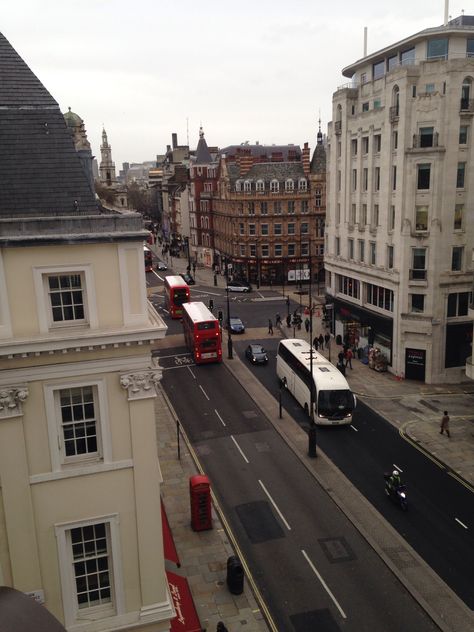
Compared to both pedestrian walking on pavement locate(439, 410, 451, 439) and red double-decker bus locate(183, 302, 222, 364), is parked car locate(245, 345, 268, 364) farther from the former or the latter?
pedestrian walking on pavement locate(439, 410, 451, 439)

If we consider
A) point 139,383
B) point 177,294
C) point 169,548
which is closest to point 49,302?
point 139,383

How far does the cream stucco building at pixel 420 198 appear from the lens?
3709cm

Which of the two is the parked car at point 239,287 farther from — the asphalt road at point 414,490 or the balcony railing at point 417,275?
the asphalt road at point 414,490

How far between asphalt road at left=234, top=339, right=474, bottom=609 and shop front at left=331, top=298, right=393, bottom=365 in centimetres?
792

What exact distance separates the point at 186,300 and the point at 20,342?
150 ft

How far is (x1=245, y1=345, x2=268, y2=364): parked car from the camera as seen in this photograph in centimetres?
4466

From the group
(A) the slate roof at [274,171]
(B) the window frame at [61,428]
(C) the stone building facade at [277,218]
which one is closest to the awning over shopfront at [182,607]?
(B) the window frame at [61,428]

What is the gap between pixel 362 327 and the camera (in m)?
45.7

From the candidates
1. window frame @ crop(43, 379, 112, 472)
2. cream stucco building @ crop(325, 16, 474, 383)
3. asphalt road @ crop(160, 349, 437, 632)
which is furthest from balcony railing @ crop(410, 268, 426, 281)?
window frame @ crop(43, 379, 112, 472)

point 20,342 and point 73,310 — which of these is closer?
point 20,342

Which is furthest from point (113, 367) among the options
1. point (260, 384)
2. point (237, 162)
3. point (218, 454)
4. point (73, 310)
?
point (237, 162)

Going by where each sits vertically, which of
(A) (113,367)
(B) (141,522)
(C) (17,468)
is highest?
(A) (113,367)

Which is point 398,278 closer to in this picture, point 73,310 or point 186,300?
Answer: point 186,300

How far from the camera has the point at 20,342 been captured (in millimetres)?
12672
